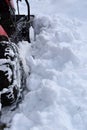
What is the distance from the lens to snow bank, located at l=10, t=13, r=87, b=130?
2.86 metres

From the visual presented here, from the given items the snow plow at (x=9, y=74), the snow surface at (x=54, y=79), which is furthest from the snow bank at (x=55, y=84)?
the snow plow at (x=9, y=74)

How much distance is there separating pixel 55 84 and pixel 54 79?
140mm

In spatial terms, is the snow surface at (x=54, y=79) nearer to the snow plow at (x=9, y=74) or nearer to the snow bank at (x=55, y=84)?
the snow bank at (x=55, y=84)

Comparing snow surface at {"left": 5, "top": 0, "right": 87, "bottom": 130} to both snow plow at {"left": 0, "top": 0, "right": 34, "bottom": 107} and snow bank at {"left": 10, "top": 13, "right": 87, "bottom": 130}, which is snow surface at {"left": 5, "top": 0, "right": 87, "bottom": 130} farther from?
snow plow at {"left": 0, "top": 0, "right": 34, "bottom": 107}

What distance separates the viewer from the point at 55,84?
3.32m

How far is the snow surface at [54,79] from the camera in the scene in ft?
9.41

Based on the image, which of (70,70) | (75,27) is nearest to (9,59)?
(70,70)

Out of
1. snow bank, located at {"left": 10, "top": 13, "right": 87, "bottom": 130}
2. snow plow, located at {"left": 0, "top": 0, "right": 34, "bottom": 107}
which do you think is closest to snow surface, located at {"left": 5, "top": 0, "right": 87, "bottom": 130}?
snow bank, located at {"left": 10, "top": 13, "right": 87, "bottom": 130}

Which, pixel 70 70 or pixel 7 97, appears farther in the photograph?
pixel 70 70

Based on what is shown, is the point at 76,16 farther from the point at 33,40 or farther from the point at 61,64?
the point at 61,64

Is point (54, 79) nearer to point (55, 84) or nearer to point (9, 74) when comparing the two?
point (55, 84)

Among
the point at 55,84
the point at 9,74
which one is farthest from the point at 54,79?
the point at 9,74

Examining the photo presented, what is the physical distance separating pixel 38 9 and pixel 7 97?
4.59 meters

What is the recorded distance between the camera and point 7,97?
2.98 m
